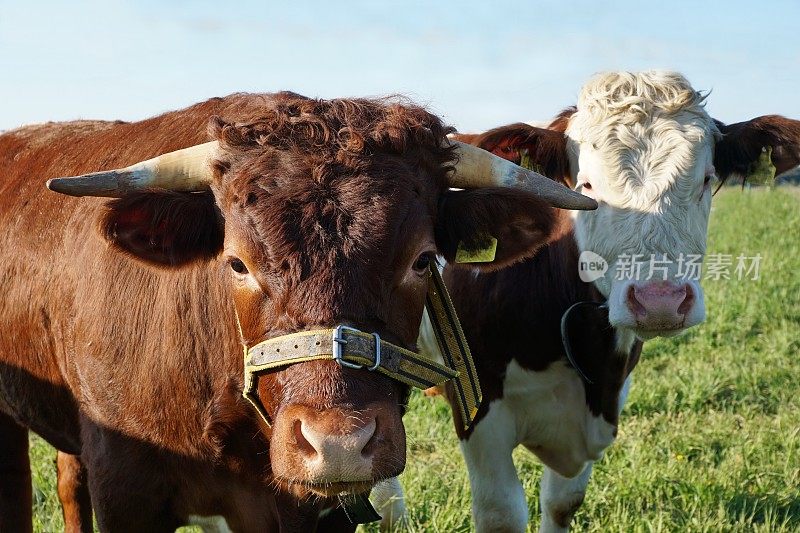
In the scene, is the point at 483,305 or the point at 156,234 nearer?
the point at 156,234

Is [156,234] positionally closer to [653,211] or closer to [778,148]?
[653,211]

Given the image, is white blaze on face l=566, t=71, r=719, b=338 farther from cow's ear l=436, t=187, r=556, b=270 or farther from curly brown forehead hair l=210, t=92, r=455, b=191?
curly brown forehead hair l=210, t=92, r=455, b=191

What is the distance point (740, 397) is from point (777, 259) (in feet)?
18.9

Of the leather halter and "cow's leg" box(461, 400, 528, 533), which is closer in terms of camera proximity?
the leather halter

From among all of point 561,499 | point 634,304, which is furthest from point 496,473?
point 634,304

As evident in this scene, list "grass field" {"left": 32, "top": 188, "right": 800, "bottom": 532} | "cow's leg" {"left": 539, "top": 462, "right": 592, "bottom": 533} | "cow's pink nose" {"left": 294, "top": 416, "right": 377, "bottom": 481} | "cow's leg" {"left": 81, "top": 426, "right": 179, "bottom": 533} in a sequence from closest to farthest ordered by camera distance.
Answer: "cow's pink nose" {"left": 294, "top": 416, "right": 377, "bottom": 481}
"cow's leg" {"left": 81, "top": 426, "right": 179, "bottom": 533}
"cow's leg" {"left": 539, "top": 462, "right": 592, "bottom": 533}
"grass field" {"left": 32, "top": 188, "right": 800, "bottom": 532}

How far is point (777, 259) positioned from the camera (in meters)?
12.5

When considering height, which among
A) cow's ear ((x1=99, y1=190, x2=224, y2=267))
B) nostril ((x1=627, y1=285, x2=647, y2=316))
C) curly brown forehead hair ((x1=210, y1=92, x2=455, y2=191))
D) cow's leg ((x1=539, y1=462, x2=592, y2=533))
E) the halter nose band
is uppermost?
curly brown forehead hair ((x1=210, y1=92, x2=455, y2=191))

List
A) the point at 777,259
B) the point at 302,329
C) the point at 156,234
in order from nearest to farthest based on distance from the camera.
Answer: the point at 302,329 < the point at 156,234 < the point at 777,259

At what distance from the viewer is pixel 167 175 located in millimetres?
3115

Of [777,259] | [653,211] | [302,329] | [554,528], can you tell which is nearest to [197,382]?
[302,329]

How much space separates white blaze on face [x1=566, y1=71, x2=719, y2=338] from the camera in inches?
160

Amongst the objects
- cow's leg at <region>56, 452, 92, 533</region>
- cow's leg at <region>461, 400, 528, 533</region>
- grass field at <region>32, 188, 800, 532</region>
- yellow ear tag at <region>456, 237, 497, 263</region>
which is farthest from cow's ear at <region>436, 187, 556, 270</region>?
cow's leg at <region>56, 452, 92, 533</region>

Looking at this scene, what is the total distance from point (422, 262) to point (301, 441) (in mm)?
734
